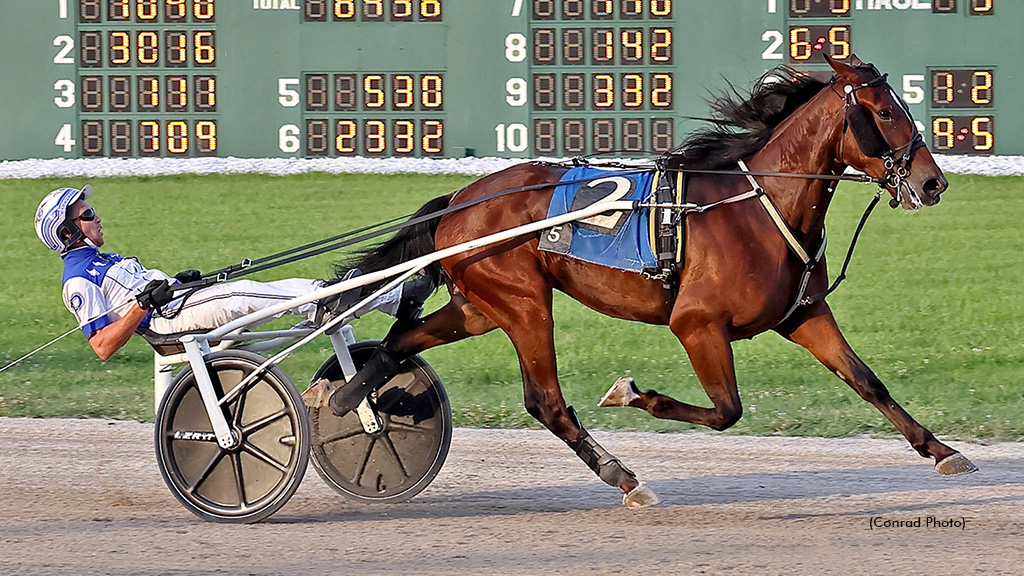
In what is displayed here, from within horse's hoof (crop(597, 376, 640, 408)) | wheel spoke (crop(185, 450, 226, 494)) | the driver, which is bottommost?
wheel spoke (crop(185, 450, 226, 494))

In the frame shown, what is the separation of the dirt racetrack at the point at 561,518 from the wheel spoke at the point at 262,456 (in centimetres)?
20

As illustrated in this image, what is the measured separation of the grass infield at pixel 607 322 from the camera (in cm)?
787

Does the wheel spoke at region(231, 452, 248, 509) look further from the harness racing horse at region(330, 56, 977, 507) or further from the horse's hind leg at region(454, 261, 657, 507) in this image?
the horse's hind leg at region(454, 261, 657, 507)

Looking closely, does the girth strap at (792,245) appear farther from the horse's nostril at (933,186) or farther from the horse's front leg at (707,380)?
the horse's nostril at (933,186)

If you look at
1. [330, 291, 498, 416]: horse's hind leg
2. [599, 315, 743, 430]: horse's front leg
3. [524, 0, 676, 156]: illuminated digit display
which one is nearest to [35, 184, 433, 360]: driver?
[330, 291, 498, 416]: horse's hind leg

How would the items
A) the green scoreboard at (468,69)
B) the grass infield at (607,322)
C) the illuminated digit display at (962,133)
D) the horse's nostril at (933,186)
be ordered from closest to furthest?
the horse's nostril at (933,186)
the grass infield at (607,322)
the illuminated digit display at (962,133)
the green scoreboard at (468,69)

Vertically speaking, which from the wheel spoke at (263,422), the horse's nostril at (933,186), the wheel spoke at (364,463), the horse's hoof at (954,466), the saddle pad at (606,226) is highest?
the horse's nostril at (933,186)

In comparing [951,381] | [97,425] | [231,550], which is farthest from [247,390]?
[951,381]

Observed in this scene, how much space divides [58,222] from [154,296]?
17.9 inches

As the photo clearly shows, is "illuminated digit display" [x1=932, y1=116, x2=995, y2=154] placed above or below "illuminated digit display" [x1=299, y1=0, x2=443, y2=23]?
below

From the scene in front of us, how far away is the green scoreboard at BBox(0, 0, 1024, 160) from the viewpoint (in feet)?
46.2

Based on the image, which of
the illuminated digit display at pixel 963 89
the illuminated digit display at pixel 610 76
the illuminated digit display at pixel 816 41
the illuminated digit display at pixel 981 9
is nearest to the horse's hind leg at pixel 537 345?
the illuminated digit display at pixel 610 76

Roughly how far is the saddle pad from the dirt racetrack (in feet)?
2.89

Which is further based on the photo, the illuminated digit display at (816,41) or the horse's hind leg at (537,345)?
the illuminated digit display at (816,41)
